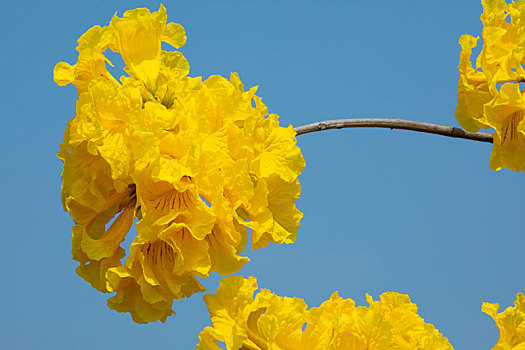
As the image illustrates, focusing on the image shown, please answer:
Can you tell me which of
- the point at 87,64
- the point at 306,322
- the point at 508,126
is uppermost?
the point at 508,126

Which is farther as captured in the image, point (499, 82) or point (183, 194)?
point (499, 82)

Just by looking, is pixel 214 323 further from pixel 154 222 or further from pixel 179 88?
pixel 179 88

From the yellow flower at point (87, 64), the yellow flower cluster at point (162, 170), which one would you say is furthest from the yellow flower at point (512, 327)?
the yellow flower at point (87, 64)

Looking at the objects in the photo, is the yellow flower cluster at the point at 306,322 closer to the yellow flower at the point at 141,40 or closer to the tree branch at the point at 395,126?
the tree branch at the point at 395,126

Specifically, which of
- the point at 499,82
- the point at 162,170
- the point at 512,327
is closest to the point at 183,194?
the point at 162,170

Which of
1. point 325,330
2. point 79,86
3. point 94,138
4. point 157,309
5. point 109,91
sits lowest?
point 325,330

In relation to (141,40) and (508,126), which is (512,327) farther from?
(141,40)

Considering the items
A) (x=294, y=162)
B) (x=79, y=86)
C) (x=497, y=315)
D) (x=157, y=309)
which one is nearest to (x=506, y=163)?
(x=497, y=315)
